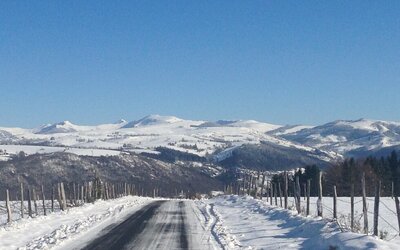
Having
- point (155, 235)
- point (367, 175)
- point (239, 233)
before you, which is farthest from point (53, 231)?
point (367, 175)

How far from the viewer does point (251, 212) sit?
40031mm

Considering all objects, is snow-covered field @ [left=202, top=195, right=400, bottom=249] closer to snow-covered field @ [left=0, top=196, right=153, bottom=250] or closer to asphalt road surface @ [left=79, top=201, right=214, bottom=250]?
asphalt road surface @ [left=79, top=201, right=214, bottom=250]

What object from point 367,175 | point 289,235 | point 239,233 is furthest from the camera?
point 367,175

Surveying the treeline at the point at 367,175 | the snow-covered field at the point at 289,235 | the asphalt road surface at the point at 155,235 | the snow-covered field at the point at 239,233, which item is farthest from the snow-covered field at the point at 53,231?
the treeline at the point at 367,175

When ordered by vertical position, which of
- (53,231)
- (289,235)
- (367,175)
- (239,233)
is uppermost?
(367,175)

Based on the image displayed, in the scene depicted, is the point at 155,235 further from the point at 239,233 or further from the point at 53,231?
the point at 53,231

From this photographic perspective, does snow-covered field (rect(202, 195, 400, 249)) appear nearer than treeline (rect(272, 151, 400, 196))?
Yes

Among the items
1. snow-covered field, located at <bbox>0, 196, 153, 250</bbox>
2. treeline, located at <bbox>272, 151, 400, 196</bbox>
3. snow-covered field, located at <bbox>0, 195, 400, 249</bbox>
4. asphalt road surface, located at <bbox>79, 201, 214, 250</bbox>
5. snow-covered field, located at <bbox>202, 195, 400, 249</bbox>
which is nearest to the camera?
snow-covered field, located at <bbox>202, 195, 400, 249</bbox>

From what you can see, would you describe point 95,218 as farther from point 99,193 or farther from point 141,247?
point 99,193

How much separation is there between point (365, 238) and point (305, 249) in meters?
2.46

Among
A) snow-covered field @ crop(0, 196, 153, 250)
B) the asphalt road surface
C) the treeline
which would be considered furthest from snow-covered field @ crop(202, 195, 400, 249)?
the treeline

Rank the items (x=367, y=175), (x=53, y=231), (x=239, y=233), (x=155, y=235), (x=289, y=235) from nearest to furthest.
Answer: (x=289, y=235) → (x=155, y=235) → (x=239, y=233) → (x=53, y=231) → (x=367, y=175)

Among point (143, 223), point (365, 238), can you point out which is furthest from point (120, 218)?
point (365, 238)

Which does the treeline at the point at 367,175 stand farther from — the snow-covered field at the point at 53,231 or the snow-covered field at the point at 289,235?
the snow-covered field at the point at 53,231
